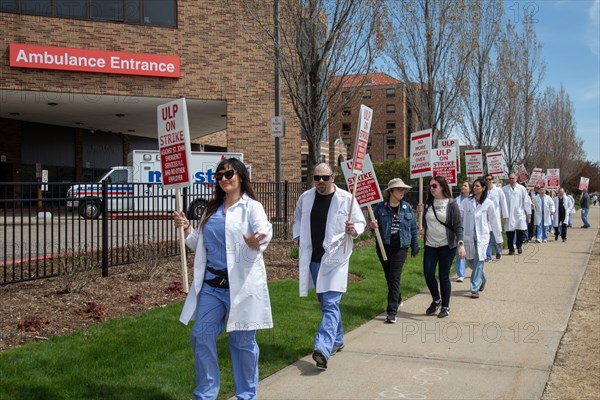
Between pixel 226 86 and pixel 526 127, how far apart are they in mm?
16386

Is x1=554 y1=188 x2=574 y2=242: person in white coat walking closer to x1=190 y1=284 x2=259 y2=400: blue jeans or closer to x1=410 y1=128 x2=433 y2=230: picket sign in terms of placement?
x1=410 y1=128 x2=433 y2=230: picket sign

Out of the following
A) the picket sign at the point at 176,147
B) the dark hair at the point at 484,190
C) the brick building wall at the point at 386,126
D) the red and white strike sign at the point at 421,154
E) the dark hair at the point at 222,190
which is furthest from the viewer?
the brick building wall at the point at 386,126

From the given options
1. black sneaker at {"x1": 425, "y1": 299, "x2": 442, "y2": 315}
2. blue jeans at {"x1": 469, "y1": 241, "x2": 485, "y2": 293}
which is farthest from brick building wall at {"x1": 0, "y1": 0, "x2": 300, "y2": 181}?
black sneaker at {"x1": 425, "y1": 299, "x2": 442, "y2": 315}

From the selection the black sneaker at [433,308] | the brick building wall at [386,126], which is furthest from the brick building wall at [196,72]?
the brick building wall at [386,126]

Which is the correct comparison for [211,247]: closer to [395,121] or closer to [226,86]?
[226,86]

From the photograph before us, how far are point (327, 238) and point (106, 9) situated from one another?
18.6 m

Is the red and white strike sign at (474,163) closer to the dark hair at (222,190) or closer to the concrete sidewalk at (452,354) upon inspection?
the concrete sidewalk at (452,354)

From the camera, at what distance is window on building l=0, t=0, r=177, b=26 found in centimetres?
2100

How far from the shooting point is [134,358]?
5621 mm

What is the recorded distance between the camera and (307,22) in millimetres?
11125

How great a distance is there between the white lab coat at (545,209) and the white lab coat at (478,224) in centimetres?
1084

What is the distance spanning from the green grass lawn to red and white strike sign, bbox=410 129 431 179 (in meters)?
3.49

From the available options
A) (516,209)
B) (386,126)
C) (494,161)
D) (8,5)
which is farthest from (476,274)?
(386,126)

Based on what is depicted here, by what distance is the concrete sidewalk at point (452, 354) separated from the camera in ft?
17.2
